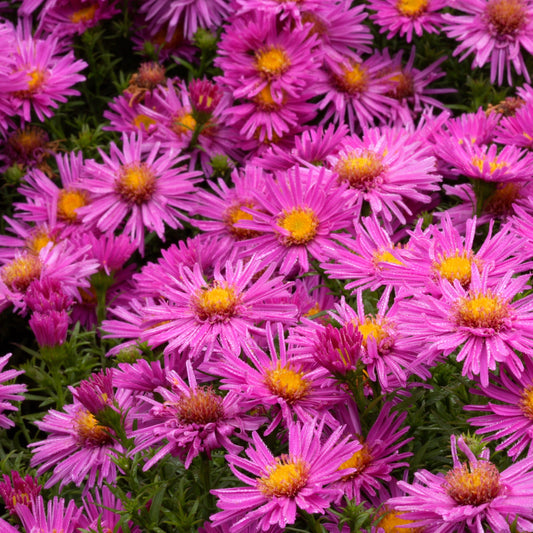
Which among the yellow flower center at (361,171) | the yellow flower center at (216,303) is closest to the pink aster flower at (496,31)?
the yellow flower center at (361,171)

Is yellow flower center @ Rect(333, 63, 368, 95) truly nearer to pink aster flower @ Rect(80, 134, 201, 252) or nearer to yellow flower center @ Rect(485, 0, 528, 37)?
yellow flower center @ Rect(485, 0, 528, 37)

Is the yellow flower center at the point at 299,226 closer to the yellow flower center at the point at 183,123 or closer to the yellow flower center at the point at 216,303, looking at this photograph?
the yellow flower center at the point at 216,303

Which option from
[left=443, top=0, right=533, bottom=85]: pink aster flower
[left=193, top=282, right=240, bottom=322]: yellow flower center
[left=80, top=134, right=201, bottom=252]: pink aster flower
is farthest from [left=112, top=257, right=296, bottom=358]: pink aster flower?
[left=443, top=0, right=533, bottom=85]: pink aster flower

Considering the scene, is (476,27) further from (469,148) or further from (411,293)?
(411,293)

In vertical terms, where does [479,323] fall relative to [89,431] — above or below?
above

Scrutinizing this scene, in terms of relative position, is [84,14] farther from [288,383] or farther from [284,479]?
[284,479]

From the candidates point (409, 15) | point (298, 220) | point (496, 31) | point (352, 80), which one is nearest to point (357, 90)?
point (352, 80)
